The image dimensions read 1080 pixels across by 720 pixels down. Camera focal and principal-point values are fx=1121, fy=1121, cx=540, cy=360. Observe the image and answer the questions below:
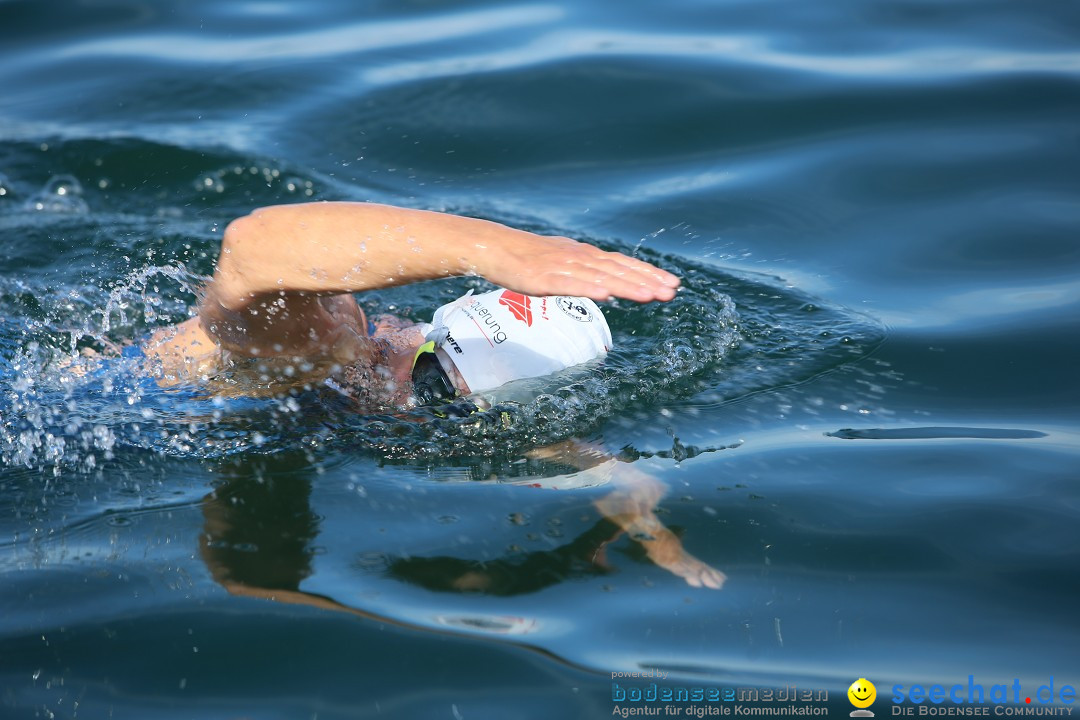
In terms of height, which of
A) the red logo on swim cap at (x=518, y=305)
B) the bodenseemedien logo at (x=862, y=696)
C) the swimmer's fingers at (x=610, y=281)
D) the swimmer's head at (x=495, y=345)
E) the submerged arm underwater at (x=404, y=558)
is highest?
the swimmer's fingers at (x=610, y=281)

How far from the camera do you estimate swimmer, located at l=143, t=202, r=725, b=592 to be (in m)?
3.88

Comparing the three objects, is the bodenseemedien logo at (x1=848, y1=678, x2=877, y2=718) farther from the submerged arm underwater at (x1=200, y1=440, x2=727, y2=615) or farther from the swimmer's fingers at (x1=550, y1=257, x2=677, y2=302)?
the swimmer's fingers at (x1=550, y1=257, x2=677, y2=302)

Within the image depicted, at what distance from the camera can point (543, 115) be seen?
27.3ft

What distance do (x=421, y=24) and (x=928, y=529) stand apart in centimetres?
737

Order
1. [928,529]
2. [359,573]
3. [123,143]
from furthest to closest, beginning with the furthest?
[123,143]
[928,529]
[359,573]

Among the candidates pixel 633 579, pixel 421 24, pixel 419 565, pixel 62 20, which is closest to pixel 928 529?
pixel 633 579

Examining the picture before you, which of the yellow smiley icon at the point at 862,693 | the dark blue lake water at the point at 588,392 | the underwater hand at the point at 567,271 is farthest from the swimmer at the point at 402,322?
the yellow smiley icon at the point at 862,693

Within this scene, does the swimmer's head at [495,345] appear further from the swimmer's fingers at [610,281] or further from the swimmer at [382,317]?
the swimmer's fingers at [610,281]

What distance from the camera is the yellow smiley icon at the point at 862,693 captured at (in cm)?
332

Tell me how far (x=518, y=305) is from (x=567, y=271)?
1.07 meters

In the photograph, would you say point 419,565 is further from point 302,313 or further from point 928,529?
point 928,529

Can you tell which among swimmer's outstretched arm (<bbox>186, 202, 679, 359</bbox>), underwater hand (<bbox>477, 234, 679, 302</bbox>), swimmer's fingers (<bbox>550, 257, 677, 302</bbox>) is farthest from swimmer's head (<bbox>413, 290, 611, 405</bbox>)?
swimmer's fingers (<bbox>550, 257, 677, 302</bbox>)

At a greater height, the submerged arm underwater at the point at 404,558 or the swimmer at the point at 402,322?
the swimmer at the point at 402,322

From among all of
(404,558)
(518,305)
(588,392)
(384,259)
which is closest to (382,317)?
(518,305)
